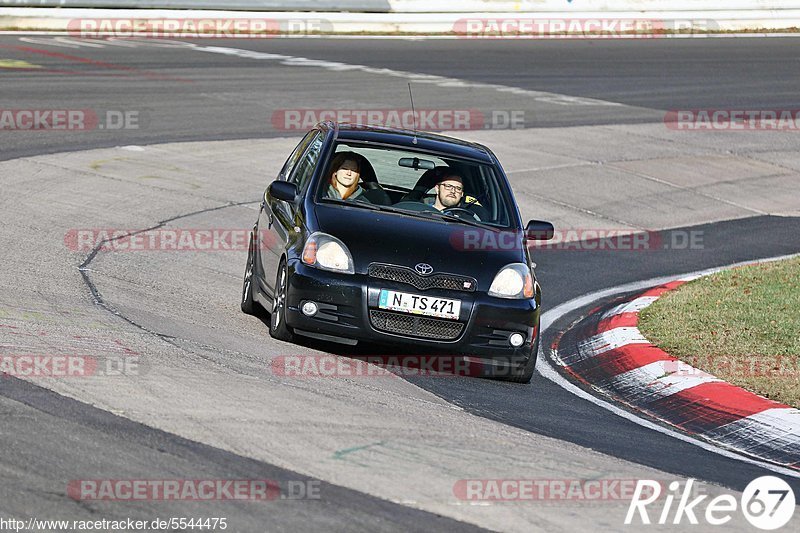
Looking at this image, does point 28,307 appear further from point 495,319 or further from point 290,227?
point 495,319

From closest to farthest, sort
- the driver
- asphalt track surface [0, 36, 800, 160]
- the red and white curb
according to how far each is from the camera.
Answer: the red and white curb < the driver < asphalt track surface [0, 36, 800, 160]

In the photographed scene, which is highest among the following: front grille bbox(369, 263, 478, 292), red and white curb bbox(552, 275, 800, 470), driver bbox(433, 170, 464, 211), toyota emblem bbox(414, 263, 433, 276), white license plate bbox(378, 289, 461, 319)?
driver bbox(433, 170, 464, 211)

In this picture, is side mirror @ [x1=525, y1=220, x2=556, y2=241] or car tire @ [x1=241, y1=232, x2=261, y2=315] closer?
side mirror @ [x1=525, y1=220, x2=556, y2=241]

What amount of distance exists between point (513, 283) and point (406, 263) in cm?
76

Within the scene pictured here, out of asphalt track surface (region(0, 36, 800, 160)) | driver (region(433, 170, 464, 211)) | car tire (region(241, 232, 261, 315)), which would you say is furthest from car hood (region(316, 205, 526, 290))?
asphalt track surface (region(0, 36, 800, 160))

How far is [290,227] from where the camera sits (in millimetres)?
9336

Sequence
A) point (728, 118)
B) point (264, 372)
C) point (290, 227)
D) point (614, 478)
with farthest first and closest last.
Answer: point (728, 118) < point (290, 227) < point (264, 372) < point (614, 478)

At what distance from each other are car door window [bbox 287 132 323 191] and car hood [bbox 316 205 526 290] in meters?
0.60

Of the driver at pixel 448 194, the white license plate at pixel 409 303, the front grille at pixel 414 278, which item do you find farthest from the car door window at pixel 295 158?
the white license plate at pixel 409 303

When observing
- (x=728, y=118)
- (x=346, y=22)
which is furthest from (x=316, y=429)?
(x=346, y=22)

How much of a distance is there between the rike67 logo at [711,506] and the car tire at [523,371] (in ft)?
7.79

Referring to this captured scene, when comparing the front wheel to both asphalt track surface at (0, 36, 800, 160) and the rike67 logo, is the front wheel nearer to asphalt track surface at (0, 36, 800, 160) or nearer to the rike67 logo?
the rike67 logo

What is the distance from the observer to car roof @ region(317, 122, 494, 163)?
32.9 ft

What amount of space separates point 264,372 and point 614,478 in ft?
7.72
